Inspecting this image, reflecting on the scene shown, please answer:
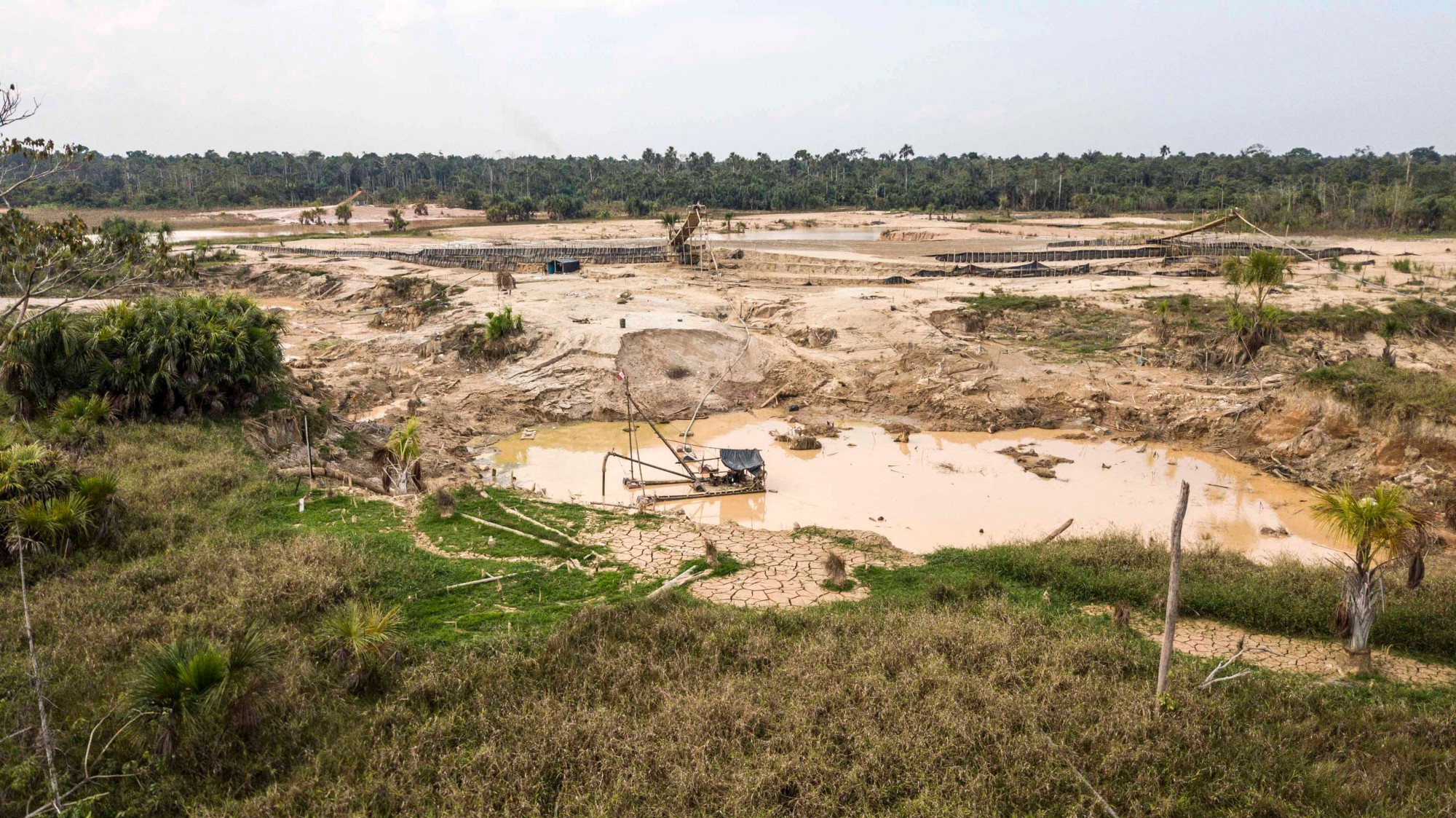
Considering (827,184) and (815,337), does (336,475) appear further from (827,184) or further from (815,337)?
(827,184)

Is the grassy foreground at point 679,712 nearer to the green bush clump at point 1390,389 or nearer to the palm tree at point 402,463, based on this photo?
the palm tree at point 402,463

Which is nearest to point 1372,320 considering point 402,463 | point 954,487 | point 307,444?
point 954,487

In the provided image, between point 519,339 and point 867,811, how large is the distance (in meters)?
20.6

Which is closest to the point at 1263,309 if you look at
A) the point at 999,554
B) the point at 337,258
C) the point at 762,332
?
the point at 762,332

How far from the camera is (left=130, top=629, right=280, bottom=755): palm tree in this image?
6527 millimetres

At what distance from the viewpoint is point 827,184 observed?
3679 inches

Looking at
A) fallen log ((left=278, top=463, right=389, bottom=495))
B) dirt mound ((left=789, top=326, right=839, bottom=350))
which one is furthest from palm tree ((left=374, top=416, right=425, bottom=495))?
dirt mound ((left=789, top=326, right=839, bottom=350))

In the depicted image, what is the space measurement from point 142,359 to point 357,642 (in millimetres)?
10118

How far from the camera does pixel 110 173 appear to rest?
96062 mm

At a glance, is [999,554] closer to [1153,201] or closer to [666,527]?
[666,527]

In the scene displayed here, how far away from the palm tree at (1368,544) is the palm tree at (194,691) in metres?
10.7

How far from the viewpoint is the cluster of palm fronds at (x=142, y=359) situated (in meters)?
14.0

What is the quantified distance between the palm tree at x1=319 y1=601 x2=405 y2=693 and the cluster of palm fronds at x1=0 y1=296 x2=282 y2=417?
894 cm

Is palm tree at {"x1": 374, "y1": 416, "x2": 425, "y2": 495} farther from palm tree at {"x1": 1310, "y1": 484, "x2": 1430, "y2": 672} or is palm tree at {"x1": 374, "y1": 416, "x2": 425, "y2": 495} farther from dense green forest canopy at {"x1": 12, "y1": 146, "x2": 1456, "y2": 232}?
dense green forest canopy at {"x1": 12, "y1": 146, "x2": 1456, "y2": 232}
